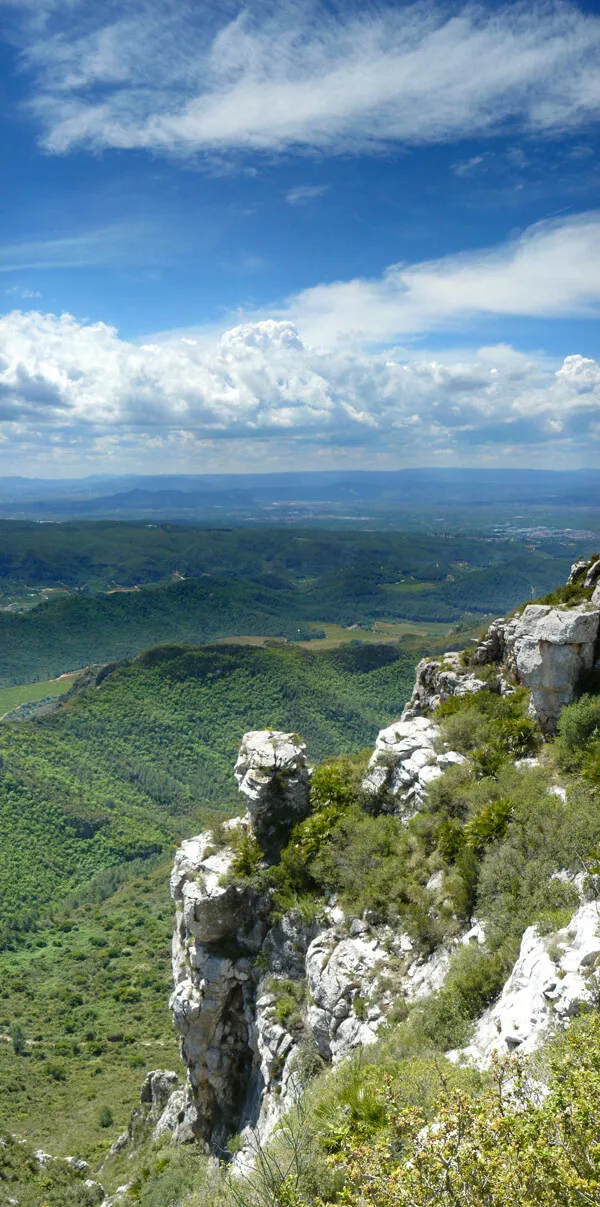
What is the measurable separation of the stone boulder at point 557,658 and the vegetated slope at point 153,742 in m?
76.6

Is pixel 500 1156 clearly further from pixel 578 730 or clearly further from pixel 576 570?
pixel 576 570

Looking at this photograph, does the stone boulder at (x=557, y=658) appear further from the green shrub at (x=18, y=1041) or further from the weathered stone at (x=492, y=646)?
the green shrub at (x=18, y=1041)

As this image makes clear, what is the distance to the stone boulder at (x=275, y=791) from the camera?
26.8 m

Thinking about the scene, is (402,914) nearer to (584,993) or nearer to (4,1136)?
(584,993)

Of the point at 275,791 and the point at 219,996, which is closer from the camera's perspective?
the point at 219,996

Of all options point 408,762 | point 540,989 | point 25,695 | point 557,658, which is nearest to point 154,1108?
point 408,762

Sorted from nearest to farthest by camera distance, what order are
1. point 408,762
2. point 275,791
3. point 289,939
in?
point 289,939
point 408,762
point 275,791

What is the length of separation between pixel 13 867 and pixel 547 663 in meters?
91.5

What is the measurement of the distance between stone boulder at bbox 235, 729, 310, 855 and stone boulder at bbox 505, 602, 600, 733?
33.6ft

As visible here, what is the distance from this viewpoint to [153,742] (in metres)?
138

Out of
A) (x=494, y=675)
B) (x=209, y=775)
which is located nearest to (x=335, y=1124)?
(x=494, y=675)

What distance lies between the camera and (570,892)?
1642cm

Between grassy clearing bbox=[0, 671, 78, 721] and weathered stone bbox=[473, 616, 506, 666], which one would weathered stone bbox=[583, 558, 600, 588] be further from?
grassy clearing bbox=[0, 671, 78, 721]

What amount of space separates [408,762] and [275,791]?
5.88 m
